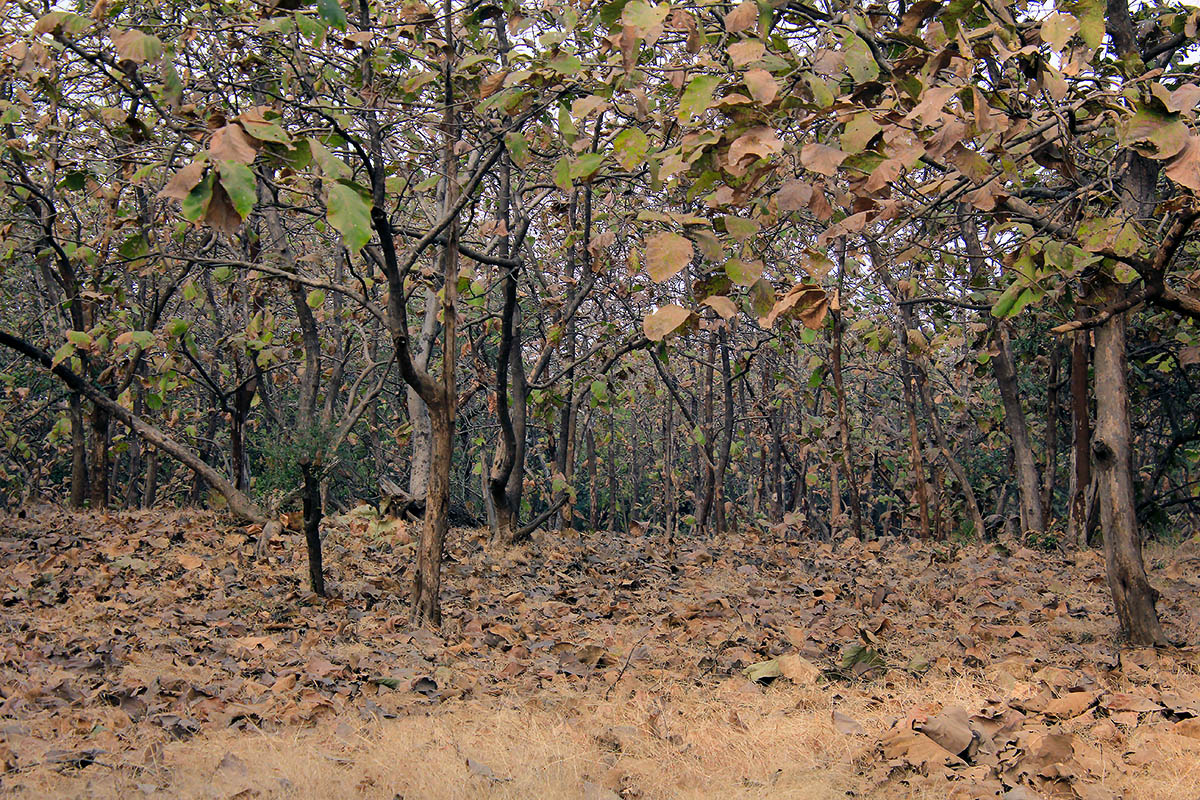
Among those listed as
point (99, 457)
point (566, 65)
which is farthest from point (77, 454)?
point (566, 65)

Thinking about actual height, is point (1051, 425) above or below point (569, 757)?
above

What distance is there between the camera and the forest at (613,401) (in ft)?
11.0

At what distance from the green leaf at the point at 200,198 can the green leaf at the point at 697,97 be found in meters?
1.43

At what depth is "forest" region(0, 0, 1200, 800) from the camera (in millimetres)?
3344

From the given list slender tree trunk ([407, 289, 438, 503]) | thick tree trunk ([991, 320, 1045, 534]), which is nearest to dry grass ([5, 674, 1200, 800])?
slender tree trunk ([407, 289, 438, 503])

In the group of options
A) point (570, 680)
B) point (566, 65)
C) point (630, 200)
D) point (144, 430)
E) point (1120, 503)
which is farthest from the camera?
point (630, 200)

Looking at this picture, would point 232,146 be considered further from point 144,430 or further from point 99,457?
point 99,457

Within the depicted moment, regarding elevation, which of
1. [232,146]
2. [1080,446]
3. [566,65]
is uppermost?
[566,65]

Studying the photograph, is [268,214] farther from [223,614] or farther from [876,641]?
[876,641]

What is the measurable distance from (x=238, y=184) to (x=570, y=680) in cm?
343

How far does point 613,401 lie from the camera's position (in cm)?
1059

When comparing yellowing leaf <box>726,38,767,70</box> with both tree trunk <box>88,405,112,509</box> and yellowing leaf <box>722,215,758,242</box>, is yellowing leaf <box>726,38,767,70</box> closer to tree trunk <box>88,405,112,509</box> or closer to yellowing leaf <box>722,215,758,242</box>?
yellowing leaf <box>722,215,758,242</box>

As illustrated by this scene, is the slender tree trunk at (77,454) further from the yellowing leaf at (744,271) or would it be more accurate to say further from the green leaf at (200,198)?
the yellowing leaf at (744,271)

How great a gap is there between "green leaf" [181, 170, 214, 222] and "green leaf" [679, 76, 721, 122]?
1430 millimetres
